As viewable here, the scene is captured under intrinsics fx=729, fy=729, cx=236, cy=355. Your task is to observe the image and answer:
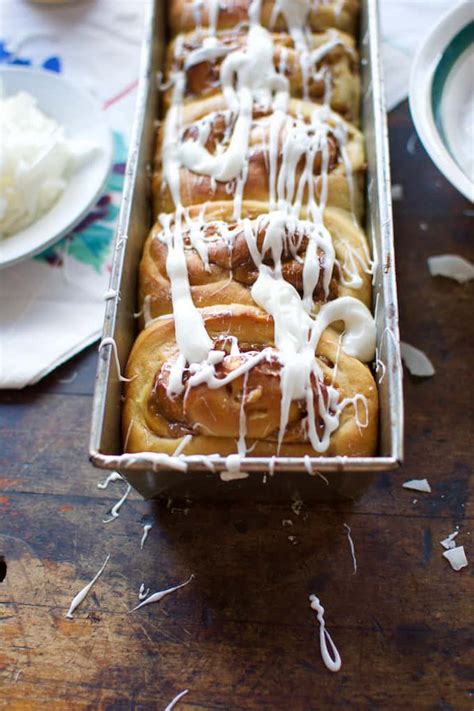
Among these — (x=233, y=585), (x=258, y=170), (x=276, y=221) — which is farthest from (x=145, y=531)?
(x=258, y=170)

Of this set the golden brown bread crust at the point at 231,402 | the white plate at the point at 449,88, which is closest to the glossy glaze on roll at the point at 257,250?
the golden brown bread crust at the point at 231,402

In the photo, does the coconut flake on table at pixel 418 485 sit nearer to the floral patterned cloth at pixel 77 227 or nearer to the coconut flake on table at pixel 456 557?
the coconut flake on table at pixel 456 557

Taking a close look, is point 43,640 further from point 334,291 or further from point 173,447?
point 334,291

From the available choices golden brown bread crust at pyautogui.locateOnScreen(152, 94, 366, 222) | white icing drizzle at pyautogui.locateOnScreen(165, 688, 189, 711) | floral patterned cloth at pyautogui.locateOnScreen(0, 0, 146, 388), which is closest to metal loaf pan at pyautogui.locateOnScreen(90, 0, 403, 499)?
golden brown bread crust at pyautogui.locateOnScreen(152, 94, 366, 222)

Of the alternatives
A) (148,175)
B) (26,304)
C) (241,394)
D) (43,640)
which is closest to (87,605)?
(43,640)

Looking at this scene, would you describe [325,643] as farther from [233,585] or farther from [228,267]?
[228,267]
